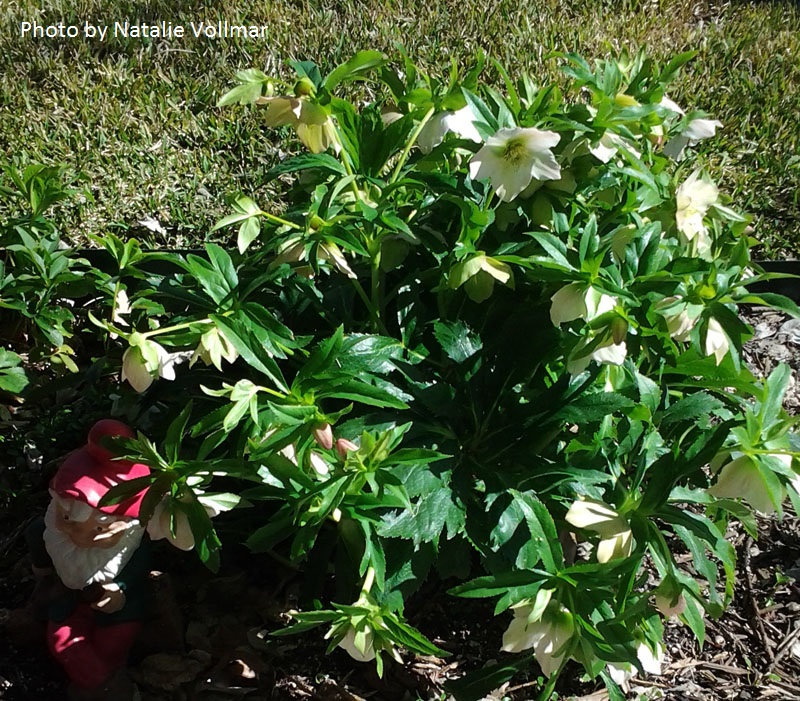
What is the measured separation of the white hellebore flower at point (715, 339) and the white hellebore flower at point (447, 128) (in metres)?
0.47

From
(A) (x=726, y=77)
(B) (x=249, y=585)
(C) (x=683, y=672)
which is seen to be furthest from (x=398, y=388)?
(A) (x=726, y=77)

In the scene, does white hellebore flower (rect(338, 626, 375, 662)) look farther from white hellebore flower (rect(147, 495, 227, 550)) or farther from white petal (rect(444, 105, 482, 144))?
white petal (rect(444, 105, 482, 144))

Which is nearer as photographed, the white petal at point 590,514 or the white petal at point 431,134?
the white petal at point 590,514

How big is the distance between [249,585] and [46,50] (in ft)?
7.41

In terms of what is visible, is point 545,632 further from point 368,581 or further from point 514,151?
point 514,151

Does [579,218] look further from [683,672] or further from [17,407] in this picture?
[17,407]

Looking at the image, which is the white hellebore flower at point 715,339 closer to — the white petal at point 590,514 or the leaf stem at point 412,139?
the white petal at point 590,514

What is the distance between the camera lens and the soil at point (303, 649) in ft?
5.75

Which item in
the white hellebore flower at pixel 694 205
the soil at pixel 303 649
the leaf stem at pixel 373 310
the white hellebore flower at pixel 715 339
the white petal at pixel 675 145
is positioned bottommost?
the soil at pixel 303 649

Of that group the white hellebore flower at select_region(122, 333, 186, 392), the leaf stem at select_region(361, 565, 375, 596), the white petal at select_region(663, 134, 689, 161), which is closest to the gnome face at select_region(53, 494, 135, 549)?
the white hellebore flower at select_region(122, 333, 186, 392)

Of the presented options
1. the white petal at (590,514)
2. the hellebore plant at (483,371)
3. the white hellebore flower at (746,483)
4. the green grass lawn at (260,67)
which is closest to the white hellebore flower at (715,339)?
the hellebore plant at (483,371)

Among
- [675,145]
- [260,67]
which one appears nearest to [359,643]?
[675,145]

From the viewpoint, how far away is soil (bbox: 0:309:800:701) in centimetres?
175

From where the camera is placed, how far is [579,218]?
1601 mm
